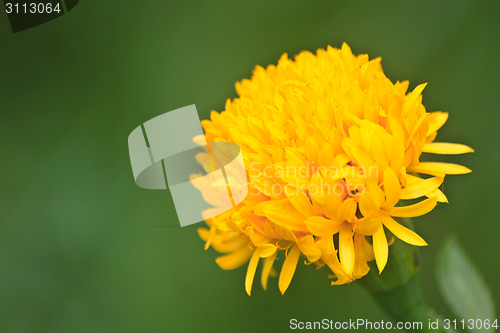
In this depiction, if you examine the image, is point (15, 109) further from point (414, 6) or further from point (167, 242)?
point (414, 6)

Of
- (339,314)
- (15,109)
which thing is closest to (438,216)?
(339,314)

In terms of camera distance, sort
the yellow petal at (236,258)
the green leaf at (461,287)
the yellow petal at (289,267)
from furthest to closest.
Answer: the green leaf at (461,287) → the yellow petal at (236,258) → the yellow petal at (289,267)

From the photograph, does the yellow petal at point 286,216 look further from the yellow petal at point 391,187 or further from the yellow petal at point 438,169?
the yellow petal at point 438,169

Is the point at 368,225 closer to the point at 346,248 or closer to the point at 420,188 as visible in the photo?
the point at 346,248

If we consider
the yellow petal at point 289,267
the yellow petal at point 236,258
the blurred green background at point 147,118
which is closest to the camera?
the yellow petal at point 289,267

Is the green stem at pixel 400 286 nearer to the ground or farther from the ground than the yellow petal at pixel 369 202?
nearer to the ground

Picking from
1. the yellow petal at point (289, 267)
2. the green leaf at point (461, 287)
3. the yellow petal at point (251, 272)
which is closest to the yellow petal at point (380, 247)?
the yellow petal at point (289, 267)

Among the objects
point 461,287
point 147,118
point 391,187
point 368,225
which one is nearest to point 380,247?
point 368,225

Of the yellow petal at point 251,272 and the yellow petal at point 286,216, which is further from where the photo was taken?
the yellow petal at point 251,272
